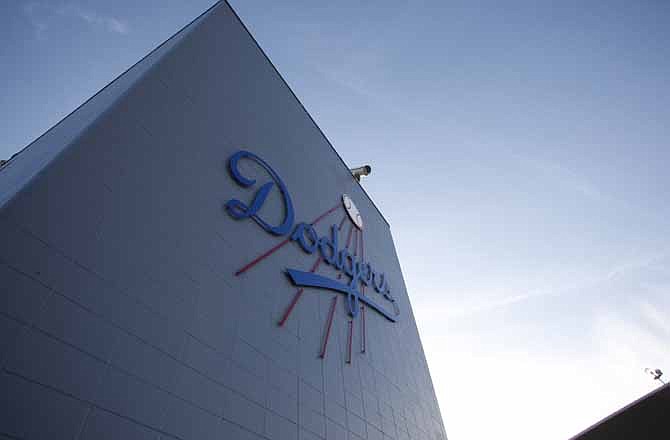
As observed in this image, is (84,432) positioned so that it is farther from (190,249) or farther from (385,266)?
(385,266)

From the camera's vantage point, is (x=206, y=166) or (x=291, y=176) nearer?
(x=206, y=166)

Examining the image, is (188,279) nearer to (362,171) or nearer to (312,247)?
(312,247)

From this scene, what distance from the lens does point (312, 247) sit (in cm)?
591

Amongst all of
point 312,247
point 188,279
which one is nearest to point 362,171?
point 312,247

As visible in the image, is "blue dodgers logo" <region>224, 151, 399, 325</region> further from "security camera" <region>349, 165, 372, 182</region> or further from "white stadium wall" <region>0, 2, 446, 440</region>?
"security camera" <region>349, 165, 372, 182</region>

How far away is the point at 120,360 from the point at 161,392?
430mm

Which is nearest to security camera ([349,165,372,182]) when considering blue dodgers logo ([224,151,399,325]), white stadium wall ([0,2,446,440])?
blue dodgers logo ([224,151,399,325])

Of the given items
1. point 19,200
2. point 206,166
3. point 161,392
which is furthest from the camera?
point 206,166

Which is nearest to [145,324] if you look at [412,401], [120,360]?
[120,360]

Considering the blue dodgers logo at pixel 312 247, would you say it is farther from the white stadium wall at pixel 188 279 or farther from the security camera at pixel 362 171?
the security camera at pixel 362 171

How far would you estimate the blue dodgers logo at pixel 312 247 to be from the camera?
15.6 feet

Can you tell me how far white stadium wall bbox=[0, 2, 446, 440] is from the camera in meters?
2.24

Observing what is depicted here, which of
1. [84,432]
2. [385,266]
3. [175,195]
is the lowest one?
[84,432]

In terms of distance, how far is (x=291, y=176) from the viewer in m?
6.34
